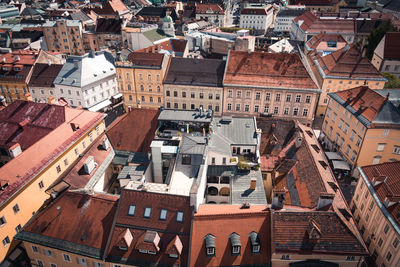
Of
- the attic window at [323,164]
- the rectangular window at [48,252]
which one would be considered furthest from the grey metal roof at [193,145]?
the rectangular window at [48,252]

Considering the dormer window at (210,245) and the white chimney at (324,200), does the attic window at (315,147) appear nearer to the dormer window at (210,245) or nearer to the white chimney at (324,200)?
the white chimney at (324,200)

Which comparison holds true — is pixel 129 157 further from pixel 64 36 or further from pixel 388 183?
pixel 64 36

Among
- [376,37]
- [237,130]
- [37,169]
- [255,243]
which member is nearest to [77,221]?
[37,169]

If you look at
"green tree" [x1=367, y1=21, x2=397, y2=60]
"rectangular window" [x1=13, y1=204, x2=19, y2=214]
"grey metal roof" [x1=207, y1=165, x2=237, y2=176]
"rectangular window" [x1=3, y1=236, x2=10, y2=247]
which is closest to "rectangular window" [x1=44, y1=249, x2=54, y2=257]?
"rectangular window" [x1=3, y1=236, x2=10, y2=247]

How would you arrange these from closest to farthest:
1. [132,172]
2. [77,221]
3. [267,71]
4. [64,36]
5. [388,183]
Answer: [77,221]
[388,183]
[132,172]
[267,71]
[64,36]

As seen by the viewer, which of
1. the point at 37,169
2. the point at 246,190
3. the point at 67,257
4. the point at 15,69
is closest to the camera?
the point at 67,257

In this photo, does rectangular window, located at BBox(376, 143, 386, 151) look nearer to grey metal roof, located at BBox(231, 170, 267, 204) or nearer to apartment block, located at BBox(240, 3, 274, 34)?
grey metal roof, located at BBox(231, 170, 267, 204)
